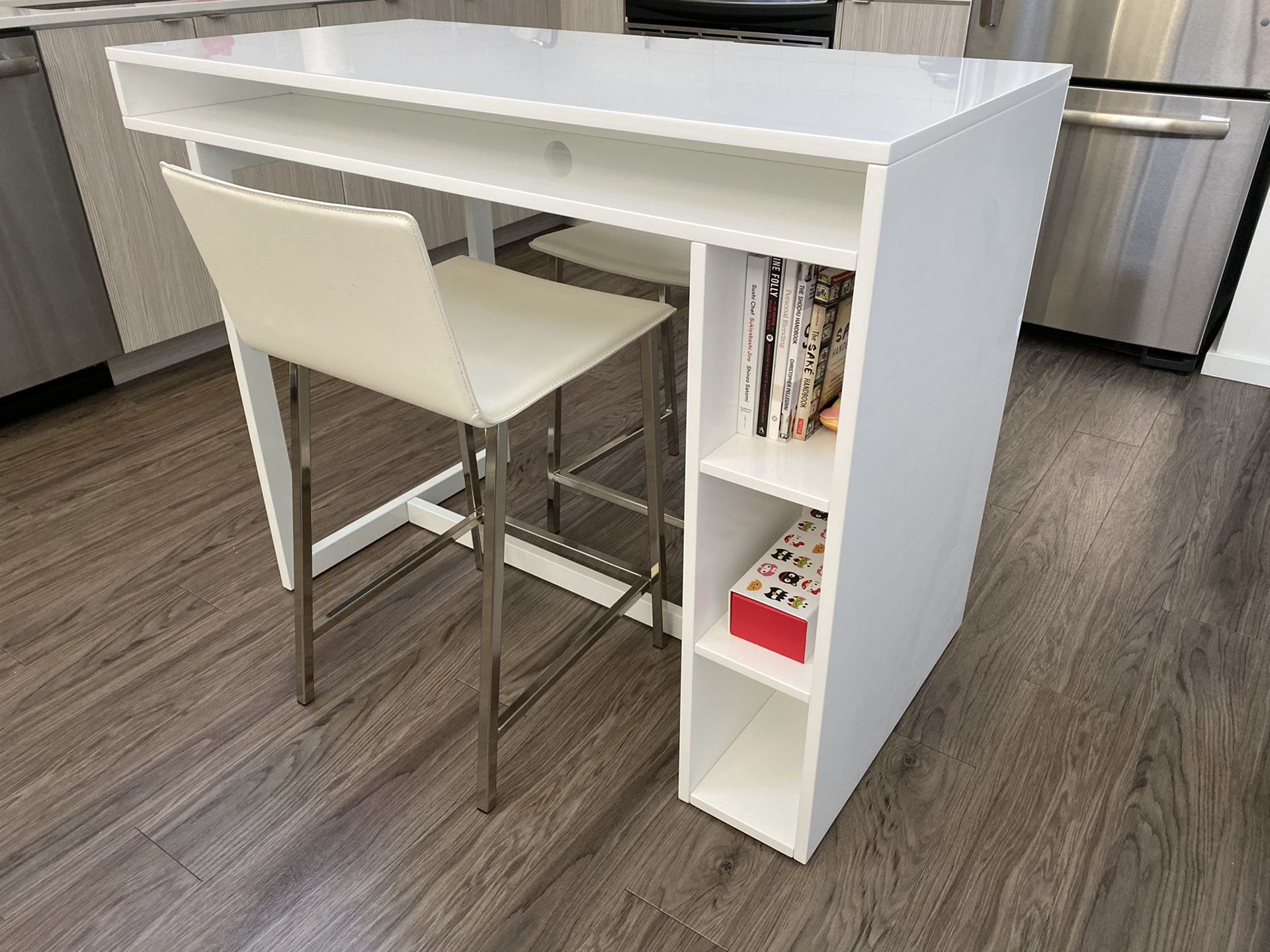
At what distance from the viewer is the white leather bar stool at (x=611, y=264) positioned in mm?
1772

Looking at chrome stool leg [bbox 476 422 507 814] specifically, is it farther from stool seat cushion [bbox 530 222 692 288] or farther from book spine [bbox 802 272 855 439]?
stool seat cushion [bbox 530 222 692 288]

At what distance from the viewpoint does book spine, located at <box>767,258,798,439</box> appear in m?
1.13

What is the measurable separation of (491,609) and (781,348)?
1.77ft

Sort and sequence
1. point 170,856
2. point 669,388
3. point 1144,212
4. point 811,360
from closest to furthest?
point 811,360 → point 170,856 → point 669,388 → point 1144,212

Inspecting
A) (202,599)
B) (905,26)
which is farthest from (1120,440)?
(202,599)

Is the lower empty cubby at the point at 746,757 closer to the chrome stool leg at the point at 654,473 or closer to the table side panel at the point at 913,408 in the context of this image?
the table side panel at the point at 913,408

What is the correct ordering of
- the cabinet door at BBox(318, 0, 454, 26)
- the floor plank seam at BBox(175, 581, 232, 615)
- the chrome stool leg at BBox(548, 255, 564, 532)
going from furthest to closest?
1. the cabinet door at BBox(318, 0, 454, 26)
2. the chrome stool leg at BBox(548, 255, 564, 532)
3. the floor plank seam at BBox(175, 581, 232, 615)

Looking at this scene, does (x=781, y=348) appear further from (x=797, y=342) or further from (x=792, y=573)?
(x=792, y=573)

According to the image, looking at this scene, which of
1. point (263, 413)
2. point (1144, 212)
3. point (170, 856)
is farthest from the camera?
point (1144, 212)

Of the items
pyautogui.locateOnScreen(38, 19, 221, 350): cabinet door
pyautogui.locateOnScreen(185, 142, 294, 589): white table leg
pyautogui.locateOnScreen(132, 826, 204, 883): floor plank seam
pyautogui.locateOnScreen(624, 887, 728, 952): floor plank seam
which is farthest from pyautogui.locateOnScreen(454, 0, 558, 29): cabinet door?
pyautogui.locateOnScreen(624, 887, 728, 952): floor plank seam

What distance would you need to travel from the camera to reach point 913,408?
1218mm

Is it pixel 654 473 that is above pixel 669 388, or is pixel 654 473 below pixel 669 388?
above

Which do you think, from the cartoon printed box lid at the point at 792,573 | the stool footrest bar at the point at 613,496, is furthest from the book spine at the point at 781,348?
the stool footrest bar at the point at 613,496

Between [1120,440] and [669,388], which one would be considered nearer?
[669,388]
